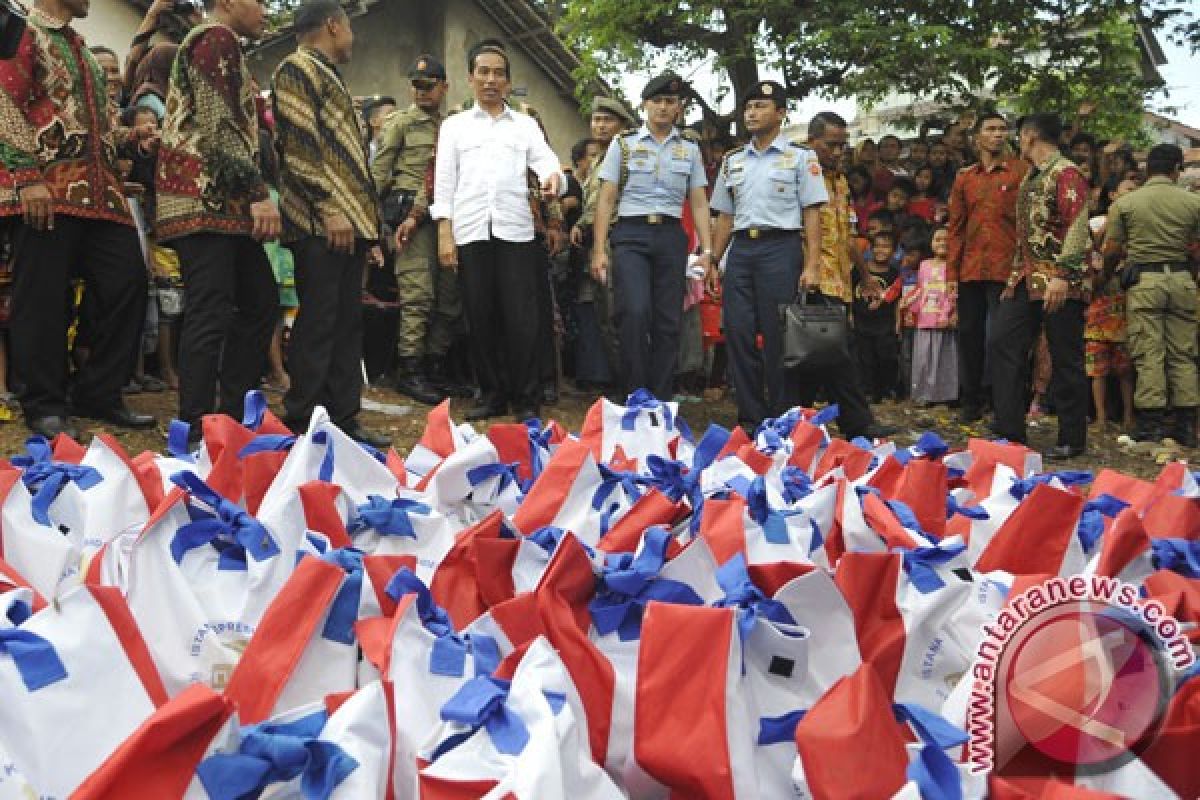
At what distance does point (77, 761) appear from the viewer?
112cm

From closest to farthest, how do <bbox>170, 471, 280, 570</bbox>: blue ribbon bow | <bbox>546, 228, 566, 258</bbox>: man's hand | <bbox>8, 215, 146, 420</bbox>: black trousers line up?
<bbox>170, 471, 280, 570</bbox>: blue ribbon bow
<bbox>8, 215, 146, 420</bbox>: black trousers
<bbox>546, 228, 566, 258</bbox>: man's hand

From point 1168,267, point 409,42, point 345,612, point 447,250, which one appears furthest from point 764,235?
point 409,42

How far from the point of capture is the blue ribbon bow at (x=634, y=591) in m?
1.41

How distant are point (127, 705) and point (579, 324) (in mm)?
5710

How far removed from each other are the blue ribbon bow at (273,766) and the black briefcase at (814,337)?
14.3ft

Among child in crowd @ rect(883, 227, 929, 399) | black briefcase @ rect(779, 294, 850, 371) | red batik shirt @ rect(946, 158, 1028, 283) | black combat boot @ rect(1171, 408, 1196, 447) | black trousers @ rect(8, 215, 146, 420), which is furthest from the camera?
child in crowd @ rect(883, 227, 929, 399)

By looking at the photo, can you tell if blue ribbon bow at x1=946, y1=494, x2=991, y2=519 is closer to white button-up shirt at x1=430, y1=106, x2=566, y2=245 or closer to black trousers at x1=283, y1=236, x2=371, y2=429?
black trousers at x1=283, y1=236, x2=371, y2=429

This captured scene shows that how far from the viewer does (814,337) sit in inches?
207

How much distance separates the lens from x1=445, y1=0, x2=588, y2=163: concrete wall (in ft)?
47.9

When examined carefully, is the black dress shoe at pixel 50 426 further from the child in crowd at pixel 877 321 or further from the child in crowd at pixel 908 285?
the child in crowd at pixel 908 285

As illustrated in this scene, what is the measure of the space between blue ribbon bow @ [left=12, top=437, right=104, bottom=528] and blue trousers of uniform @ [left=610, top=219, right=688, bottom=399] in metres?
3.50

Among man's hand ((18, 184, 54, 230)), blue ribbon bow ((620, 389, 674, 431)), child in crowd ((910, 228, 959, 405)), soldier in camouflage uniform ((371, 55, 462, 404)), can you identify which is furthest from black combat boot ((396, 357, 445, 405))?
child in crowd ((910, 228, 959, 405))

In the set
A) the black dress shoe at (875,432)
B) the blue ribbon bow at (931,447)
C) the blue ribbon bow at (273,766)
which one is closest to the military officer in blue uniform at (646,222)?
the black dress shoe at (875,432)

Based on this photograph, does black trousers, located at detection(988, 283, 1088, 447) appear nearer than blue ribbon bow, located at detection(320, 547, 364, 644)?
No
